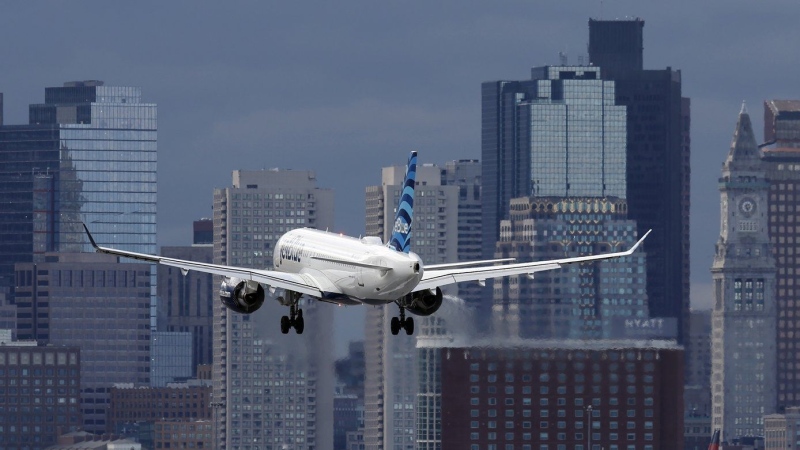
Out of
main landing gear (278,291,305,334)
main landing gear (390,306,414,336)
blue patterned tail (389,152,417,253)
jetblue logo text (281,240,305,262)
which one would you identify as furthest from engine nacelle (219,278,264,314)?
main landing gear (390,306,414,336)

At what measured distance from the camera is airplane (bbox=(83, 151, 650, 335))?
141 metres

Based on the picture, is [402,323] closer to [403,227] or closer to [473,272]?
[473,272]

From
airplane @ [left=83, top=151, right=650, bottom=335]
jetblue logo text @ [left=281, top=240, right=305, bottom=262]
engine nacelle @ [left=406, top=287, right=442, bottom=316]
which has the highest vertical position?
jetblue logo text @ [left=281, top=240, right=305, bottom=262]

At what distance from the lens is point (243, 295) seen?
491 ft

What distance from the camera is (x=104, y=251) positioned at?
5344 inches

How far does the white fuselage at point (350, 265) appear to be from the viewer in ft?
460

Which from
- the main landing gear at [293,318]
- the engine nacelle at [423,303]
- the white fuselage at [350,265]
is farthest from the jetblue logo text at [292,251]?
the engine nacelle at [423,303]

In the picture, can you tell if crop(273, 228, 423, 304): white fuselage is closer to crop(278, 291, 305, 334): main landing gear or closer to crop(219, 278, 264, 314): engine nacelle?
crop(278, 291, 305, 334): main landing gear

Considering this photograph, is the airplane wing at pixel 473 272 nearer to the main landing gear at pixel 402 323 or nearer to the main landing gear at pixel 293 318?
the main landing gear at pixel 402 323

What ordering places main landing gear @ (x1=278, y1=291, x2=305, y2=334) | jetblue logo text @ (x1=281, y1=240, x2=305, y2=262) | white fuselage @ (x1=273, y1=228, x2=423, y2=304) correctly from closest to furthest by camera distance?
white fuselage @ (x1=273, y1=228, x2=423, y2=304)
main landing gear @ (x1=278, y1=291, x2=305, y2=334)
jetblue logo text @ (x1=281, y1=240, x2=305, y2=262)

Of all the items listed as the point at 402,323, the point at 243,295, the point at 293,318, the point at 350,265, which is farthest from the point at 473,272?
the point at 243,295

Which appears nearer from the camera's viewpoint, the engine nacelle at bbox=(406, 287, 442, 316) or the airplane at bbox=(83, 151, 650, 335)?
the airplane at bbox=(83, 151, 650, 335)

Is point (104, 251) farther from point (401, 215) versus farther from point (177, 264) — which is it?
point (401, 215)

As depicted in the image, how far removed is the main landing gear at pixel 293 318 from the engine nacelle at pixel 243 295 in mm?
1471
